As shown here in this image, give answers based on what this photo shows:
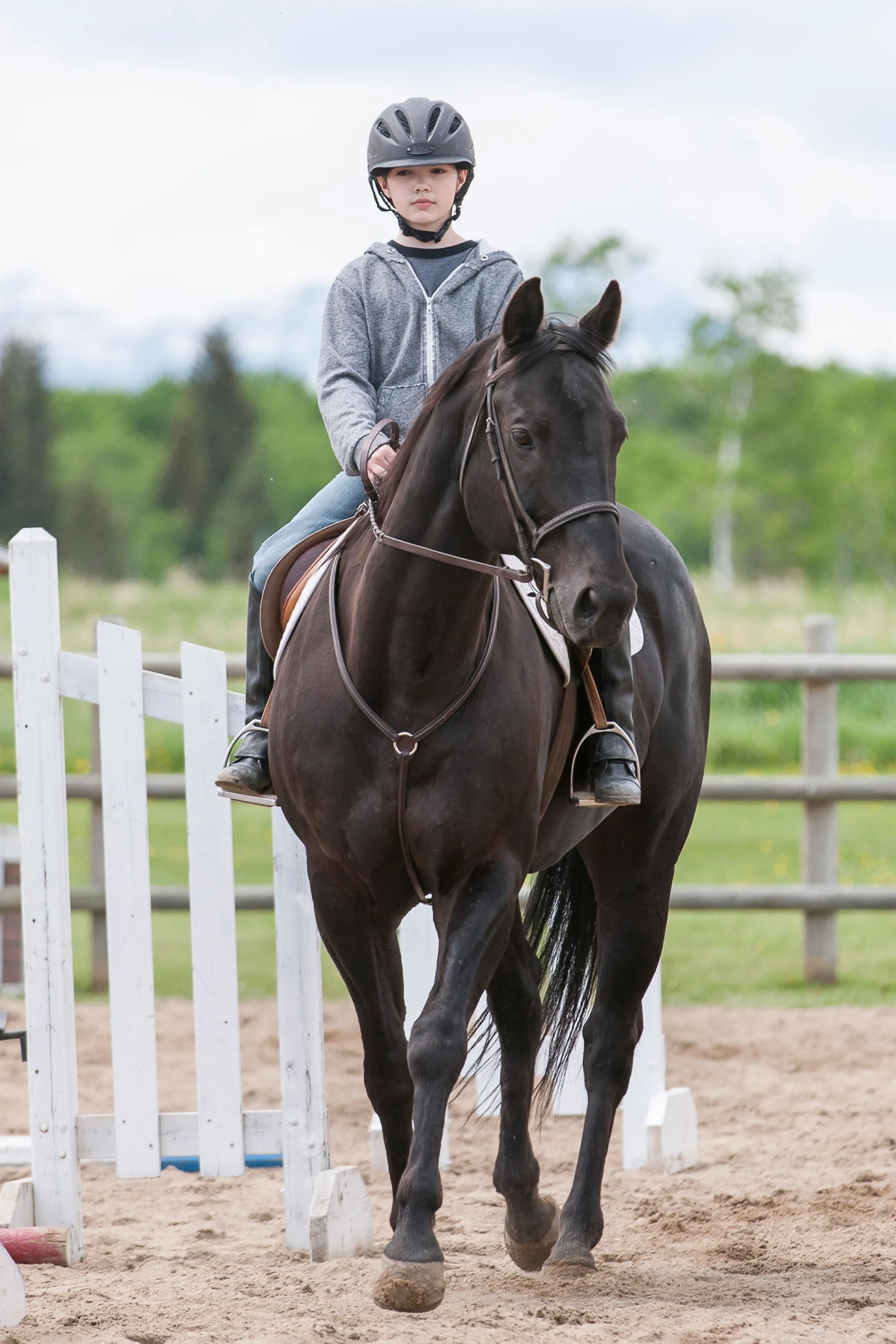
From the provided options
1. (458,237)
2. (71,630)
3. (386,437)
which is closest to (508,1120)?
(386,437)

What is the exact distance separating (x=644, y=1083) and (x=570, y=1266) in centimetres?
138

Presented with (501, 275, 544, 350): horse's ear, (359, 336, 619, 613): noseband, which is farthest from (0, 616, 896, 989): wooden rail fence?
(501, 275, 544, 350): horse's ear

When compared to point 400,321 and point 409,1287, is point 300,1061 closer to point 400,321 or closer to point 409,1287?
point 409,1287

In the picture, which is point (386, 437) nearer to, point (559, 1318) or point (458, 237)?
point (458, 237)

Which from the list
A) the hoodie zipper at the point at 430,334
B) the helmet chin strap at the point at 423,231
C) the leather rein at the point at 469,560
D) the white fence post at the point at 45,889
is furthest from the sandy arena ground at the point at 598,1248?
the helmet chin strap at the point at 423,231

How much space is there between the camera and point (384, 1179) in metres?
4.94

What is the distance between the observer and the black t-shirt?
13.5 feet

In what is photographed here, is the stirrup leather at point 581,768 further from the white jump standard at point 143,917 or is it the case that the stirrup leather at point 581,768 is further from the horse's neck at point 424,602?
the white jump standard at point 143,917

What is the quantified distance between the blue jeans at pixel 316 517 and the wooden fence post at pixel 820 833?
15.0 feet

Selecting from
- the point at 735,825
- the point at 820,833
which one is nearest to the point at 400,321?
the point at 820,833

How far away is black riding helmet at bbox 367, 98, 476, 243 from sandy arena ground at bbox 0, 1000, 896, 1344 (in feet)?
9.80

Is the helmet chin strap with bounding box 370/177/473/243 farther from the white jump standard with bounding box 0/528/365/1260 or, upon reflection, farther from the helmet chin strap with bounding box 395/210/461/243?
the white jump standard with bounding box 0/528/365/1260

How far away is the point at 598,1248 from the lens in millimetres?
4211

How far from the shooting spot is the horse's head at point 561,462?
292 cm
